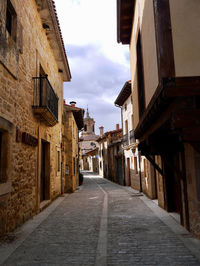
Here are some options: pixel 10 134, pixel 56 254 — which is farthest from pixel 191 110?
pixel 10 134

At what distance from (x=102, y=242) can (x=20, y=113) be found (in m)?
3.92

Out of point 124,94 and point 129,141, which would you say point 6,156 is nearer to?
point 129,141

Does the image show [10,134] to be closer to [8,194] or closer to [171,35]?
[8,194]

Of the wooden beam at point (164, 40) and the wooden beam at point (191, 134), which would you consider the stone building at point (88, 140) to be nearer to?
the wooden beam at point (164, 40)

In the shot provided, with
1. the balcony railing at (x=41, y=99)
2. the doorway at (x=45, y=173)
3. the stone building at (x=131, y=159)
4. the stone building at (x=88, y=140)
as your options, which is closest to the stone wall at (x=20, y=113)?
the balcony railing at (x=41, y=99)

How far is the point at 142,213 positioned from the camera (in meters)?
7.61

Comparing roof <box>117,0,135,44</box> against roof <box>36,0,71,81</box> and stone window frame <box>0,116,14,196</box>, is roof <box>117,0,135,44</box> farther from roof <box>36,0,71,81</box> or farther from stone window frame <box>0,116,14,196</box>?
stone window frame <box>0,116,14,196</box>

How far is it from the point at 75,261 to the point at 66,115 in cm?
1211

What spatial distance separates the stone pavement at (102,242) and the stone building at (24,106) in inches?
30.9

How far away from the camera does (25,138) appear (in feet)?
21.7

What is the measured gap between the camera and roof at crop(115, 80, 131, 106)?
15372mm

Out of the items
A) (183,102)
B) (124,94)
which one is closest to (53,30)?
(183,102)

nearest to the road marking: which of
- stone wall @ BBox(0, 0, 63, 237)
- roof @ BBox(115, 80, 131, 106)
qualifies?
stone wall @ BBox(0, 0, 63, 237)

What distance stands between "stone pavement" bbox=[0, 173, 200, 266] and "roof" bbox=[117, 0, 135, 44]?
640cm
